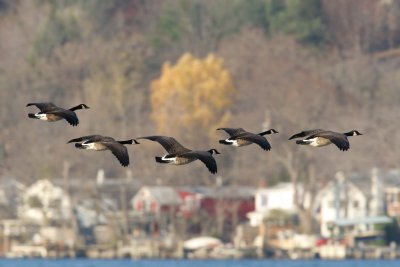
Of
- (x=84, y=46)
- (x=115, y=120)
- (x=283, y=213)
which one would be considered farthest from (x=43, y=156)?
(x=84, y=46)

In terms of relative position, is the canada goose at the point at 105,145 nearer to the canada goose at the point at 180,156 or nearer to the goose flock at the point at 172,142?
the goose flock at the point at 172,142

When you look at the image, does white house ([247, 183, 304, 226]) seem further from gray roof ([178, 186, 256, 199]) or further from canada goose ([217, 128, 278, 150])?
canada goose ([217, 128, 278, 150])

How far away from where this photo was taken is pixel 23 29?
119812mm

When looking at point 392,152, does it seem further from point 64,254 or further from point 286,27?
point 286,27

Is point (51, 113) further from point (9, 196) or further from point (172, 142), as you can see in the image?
point (9, 196)

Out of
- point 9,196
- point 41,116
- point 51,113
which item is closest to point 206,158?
point 51,113

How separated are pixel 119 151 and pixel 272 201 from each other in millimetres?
53969

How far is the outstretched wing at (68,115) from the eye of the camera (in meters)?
33.2

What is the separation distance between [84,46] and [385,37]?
64.4 ft

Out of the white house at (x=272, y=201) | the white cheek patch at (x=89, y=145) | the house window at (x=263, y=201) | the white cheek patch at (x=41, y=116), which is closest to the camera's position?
the white cheek patch at (x=89, y=145)

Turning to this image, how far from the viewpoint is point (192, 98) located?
3804 inches

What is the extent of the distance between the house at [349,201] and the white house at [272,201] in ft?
3.77

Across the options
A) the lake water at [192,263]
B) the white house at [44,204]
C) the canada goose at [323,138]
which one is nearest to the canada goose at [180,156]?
A: the canada goose at [323,138]

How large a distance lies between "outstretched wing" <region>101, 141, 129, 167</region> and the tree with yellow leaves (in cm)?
5747
